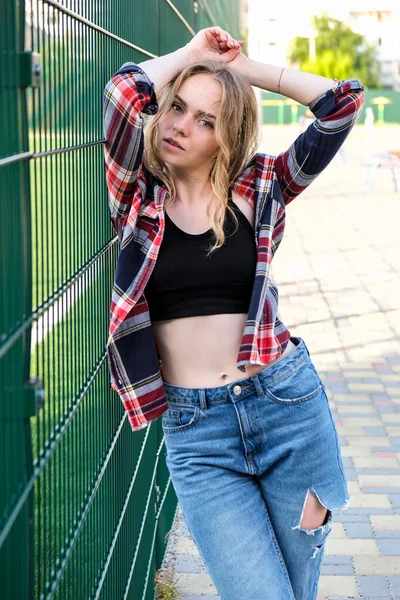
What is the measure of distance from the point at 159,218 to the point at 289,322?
6385 millimetres

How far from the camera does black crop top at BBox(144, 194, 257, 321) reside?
271 cm

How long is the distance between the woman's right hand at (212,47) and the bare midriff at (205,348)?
741mm

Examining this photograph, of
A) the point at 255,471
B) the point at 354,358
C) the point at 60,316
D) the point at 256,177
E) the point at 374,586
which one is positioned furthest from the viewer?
the point at 354,358

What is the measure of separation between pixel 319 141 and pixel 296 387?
2.38 feet

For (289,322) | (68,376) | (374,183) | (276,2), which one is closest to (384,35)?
(276,2)

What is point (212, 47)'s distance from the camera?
302 cm

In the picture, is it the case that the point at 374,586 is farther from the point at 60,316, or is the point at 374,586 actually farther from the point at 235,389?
the point at 60,316

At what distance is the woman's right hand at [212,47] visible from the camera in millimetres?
2945

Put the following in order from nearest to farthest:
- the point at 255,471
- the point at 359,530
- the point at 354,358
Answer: the point at 255,471 < the point at 359,530 < the point at 354,358

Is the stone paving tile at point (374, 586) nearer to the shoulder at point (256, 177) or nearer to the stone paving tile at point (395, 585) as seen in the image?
the stone paving tile at point (395, 585)

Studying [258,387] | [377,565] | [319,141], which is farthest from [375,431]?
[258,387]

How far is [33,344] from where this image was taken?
1.84 metres

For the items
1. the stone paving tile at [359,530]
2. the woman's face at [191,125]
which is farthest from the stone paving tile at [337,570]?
the woman's face at [191,125]

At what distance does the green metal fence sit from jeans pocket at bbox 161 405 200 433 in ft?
0.58
